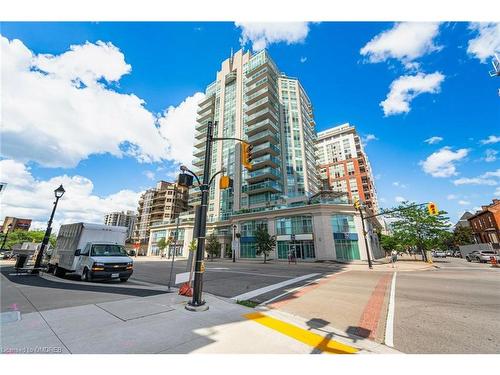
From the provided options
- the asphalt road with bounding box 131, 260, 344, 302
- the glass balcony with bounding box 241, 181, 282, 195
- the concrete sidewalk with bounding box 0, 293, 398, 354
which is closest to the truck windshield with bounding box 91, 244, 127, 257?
the asphalt road with bounding box 131, 260, 344, 302

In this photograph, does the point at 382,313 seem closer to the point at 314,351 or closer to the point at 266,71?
the point at 314,351

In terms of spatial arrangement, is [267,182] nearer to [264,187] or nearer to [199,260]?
[264,187]

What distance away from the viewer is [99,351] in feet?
11.6

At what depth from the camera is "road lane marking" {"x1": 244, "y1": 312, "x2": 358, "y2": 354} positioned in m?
3.90

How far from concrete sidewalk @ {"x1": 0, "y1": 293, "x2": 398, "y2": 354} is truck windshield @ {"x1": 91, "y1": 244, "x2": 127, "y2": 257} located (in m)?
6.20

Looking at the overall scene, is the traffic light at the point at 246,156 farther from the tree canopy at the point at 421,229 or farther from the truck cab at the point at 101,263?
the tree canopy at the point at 421,229

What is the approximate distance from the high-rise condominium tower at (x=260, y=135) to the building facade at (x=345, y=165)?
76.3 feet

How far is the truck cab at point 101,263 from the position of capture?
10.7 metres

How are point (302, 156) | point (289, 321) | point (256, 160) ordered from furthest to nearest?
point (302, 156) → point (256, 160) → point (289, 321)

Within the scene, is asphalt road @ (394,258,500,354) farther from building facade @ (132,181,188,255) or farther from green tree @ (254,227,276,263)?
building facade @ (132,181,188,255)

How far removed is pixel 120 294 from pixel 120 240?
651 cm

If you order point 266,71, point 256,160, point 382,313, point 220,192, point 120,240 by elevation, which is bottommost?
point 382,313

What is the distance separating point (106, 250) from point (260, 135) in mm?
41820
